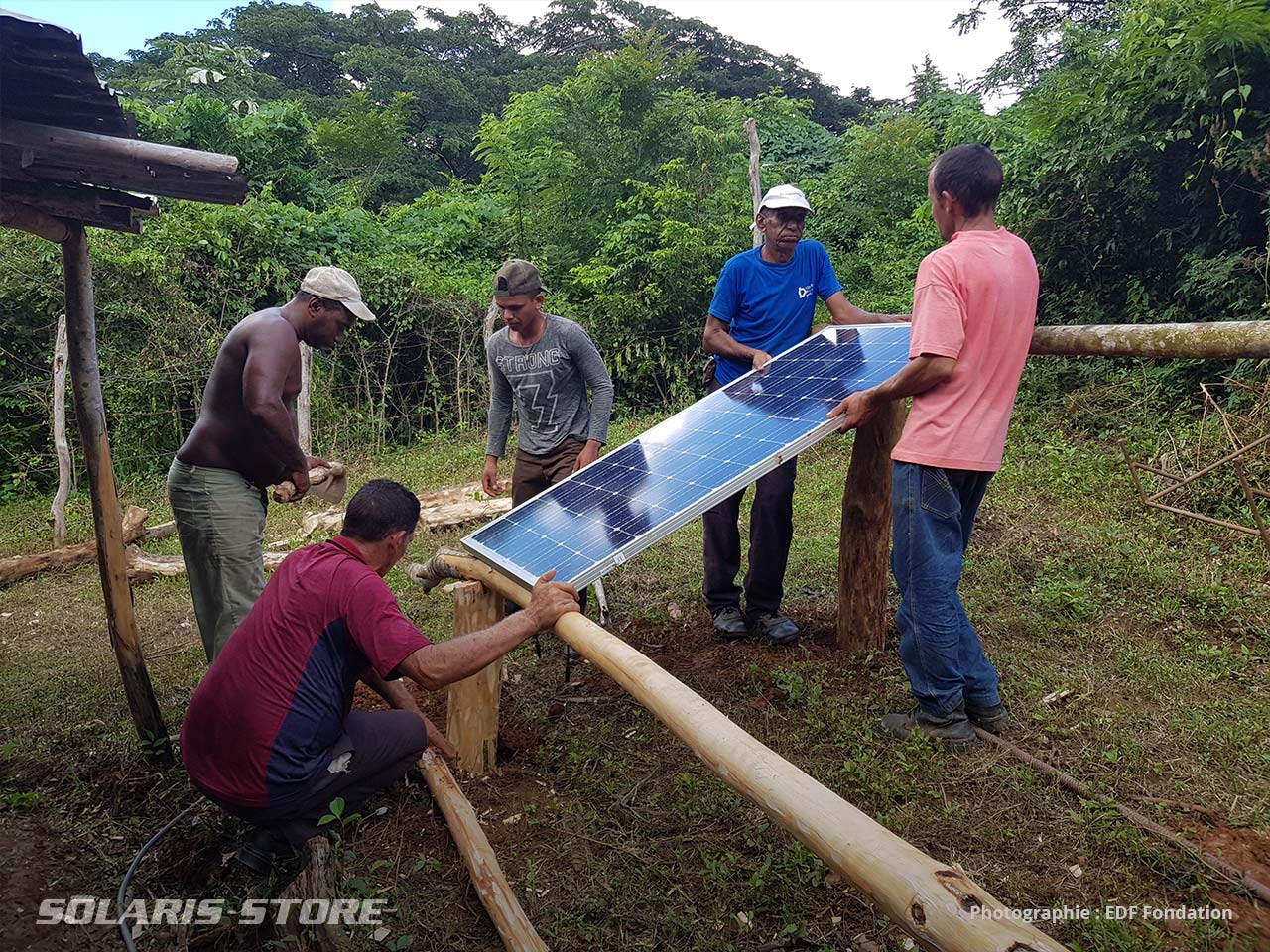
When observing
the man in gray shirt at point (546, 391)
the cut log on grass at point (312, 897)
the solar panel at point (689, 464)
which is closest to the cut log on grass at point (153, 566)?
the man in gray shirt at point (546, 391)

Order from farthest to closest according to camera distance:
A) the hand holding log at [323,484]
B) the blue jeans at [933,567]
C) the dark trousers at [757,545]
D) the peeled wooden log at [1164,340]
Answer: the dark trousers at [757,545] < the hand holding log at [323,484] < the blue jeans at [933,567] < the peeled wooden log at [1164,340]

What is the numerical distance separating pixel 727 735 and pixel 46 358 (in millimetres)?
11807

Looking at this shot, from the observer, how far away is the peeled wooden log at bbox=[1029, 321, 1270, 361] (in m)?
3.05

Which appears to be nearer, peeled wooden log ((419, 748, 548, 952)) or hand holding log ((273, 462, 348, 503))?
peeled wooden log ((419, 748, 548, 952))

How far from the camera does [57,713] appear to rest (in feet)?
16.6

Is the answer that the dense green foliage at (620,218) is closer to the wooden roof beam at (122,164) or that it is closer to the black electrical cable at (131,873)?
the wooden roof beam at (122,164)

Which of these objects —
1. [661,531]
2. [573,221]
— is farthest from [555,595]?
[573,221]

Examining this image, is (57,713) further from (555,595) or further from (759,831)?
(759,831)

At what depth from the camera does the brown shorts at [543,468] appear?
5.25 meters

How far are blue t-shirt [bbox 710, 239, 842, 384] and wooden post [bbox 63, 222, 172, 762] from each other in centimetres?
330

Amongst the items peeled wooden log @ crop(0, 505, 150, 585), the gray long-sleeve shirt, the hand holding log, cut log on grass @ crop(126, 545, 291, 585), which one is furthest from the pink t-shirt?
peeled wooden log @ crop(0, 505, 150, 585)

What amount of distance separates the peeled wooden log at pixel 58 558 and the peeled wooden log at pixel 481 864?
5756 millimetres

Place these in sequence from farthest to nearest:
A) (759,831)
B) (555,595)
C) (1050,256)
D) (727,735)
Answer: (1050,256), (759,831), (555,595), (727,735)

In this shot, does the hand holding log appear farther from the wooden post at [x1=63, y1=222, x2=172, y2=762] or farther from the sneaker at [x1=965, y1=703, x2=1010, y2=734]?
the sneaker at [x1=965, y1=703, x2=1010, y2=734]
